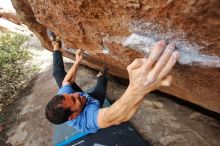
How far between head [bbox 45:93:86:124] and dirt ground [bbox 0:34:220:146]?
138 centimetres

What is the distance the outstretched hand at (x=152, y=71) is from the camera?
1643 mm

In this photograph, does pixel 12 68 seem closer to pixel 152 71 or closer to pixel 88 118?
pixel 88 118

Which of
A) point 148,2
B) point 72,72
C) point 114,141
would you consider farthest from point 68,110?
point 148,2

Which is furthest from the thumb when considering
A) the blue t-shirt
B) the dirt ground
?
the dirt ground

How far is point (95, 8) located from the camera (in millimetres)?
2271

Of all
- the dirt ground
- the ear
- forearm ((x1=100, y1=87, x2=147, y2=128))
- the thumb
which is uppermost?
the thumb

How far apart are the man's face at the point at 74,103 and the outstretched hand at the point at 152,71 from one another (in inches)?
54.1

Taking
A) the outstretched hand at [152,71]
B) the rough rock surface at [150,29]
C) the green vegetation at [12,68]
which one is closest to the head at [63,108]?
the rough rock surface at [150,29]

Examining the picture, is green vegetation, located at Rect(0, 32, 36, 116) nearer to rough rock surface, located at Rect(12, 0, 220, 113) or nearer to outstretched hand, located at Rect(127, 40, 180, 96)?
rough rock surface, located at Rect(12, 0, 220, 113)

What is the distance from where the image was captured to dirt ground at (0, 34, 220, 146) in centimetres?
377

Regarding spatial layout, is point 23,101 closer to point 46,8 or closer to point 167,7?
point 46,8

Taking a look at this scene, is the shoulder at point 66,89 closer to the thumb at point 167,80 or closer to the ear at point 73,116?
the ear at point 73,116

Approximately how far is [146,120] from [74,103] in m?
1.57

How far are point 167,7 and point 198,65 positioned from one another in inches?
25.2
